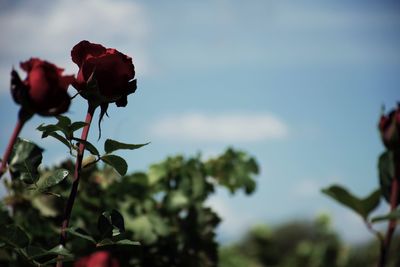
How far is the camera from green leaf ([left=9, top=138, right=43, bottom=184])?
1.02m

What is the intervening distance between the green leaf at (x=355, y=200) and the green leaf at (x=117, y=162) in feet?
2.08

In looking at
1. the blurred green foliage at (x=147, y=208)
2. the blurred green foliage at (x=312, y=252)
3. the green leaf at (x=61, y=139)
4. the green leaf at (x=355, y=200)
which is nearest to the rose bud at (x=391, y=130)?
the green leaf at (x=355, y=200)

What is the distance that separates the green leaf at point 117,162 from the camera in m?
1.06

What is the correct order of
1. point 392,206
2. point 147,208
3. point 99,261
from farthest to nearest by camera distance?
point 147,208 → point 392,206 → point 99,261

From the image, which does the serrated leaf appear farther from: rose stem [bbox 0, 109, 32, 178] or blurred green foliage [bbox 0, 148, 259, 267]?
blurred green foliage [bbox 0, 148, 259, 267]

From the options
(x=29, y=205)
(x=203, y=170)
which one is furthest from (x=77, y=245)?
(x=203, y=170)

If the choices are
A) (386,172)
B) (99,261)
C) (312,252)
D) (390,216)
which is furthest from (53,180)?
(312,252)

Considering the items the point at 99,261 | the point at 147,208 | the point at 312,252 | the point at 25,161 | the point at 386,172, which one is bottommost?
the point at 99,261

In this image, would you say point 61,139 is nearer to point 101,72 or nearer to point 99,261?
point 101,72

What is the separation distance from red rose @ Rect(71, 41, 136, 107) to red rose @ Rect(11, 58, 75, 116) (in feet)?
0.37

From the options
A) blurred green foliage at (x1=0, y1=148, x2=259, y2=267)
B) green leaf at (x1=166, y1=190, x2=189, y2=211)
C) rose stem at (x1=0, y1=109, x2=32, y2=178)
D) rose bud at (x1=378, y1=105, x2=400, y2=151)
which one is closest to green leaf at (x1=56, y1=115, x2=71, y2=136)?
rose stem at (x1=0, y1=109, x2=32, y2=178)

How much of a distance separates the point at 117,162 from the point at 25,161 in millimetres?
178

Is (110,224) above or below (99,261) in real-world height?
above

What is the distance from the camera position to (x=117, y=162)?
1.07m
